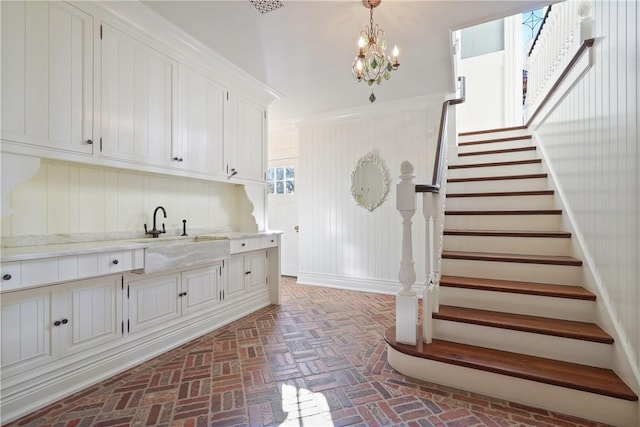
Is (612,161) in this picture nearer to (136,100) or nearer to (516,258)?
(516,258)

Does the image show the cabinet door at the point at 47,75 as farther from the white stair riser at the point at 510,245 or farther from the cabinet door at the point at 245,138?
the white stair riser at the point at 510,245

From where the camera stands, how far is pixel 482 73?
17.8ft

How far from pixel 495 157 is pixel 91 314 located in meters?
4.47

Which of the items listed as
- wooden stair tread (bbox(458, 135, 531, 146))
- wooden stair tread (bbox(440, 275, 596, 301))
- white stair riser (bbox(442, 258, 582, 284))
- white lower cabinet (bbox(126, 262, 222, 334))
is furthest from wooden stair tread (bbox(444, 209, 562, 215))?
white lower cabinet (bbox(126, 262, 222, 334))

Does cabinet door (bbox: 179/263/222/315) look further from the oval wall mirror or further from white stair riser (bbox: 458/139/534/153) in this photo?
white stair riser (bbox: 458/139/534/153)

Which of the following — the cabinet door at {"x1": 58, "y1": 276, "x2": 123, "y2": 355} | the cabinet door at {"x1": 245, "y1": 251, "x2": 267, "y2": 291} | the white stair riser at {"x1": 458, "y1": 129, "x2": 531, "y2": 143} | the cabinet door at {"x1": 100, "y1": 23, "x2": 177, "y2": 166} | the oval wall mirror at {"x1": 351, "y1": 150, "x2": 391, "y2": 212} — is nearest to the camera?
the cabinet door at {"x1": 58, "y1": 276, "x2": 123, "y2": 355}

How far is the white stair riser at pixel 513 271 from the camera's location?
2.29 metres

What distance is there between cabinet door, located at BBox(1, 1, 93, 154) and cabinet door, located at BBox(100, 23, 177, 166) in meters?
0.13

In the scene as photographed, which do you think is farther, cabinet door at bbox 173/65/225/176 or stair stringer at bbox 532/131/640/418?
cabinet door at bbox 173/65/225/176

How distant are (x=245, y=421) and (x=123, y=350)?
4.04ft

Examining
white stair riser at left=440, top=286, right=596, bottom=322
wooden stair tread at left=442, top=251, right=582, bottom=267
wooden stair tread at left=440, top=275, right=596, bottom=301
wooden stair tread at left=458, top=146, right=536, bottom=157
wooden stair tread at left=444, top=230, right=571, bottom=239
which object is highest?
wooden stair tread at left=458, top=146, right=536, bottom=157

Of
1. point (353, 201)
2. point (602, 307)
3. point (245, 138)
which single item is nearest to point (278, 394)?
point (602, 307)

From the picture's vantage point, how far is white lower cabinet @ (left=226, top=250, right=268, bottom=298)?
334cm

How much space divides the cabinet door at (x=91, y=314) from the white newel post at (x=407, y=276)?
213 centimetres
